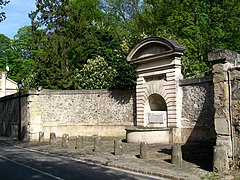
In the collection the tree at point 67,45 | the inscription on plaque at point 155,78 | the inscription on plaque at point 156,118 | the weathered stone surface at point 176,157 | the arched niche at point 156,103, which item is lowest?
the weathered stone surface at point 176,157

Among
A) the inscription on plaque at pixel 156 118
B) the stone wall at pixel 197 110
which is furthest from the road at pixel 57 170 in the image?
the inscription on plaque at pixel 156 118

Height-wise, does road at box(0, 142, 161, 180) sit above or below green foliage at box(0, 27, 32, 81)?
below

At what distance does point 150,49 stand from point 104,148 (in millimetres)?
6639

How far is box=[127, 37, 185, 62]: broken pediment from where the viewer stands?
18.8 m

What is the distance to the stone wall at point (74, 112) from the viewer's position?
25.0 metres

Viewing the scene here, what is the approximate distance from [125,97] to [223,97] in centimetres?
1396

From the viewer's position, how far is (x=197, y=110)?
18125mm

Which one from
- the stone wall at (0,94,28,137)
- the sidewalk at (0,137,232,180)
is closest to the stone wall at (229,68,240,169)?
the sidewalk at (0,137,232,180)

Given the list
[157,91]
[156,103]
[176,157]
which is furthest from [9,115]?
[176,157]

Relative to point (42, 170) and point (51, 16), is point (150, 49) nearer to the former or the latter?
point (42, 170)

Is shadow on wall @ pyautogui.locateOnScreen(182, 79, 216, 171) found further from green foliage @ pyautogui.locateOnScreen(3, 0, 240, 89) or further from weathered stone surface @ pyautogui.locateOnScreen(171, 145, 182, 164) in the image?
green foliage @ pyautogui.locateOnScreen(3, 0, 240, 89)

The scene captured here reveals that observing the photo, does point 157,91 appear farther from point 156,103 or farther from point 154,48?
point 154,48

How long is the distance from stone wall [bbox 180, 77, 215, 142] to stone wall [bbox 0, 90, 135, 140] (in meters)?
6.41

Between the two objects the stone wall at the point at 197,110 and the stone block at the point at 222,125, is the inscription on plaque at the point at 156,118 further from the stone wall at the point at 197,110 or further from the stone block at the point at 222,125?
the stone block at the point at 222,125
